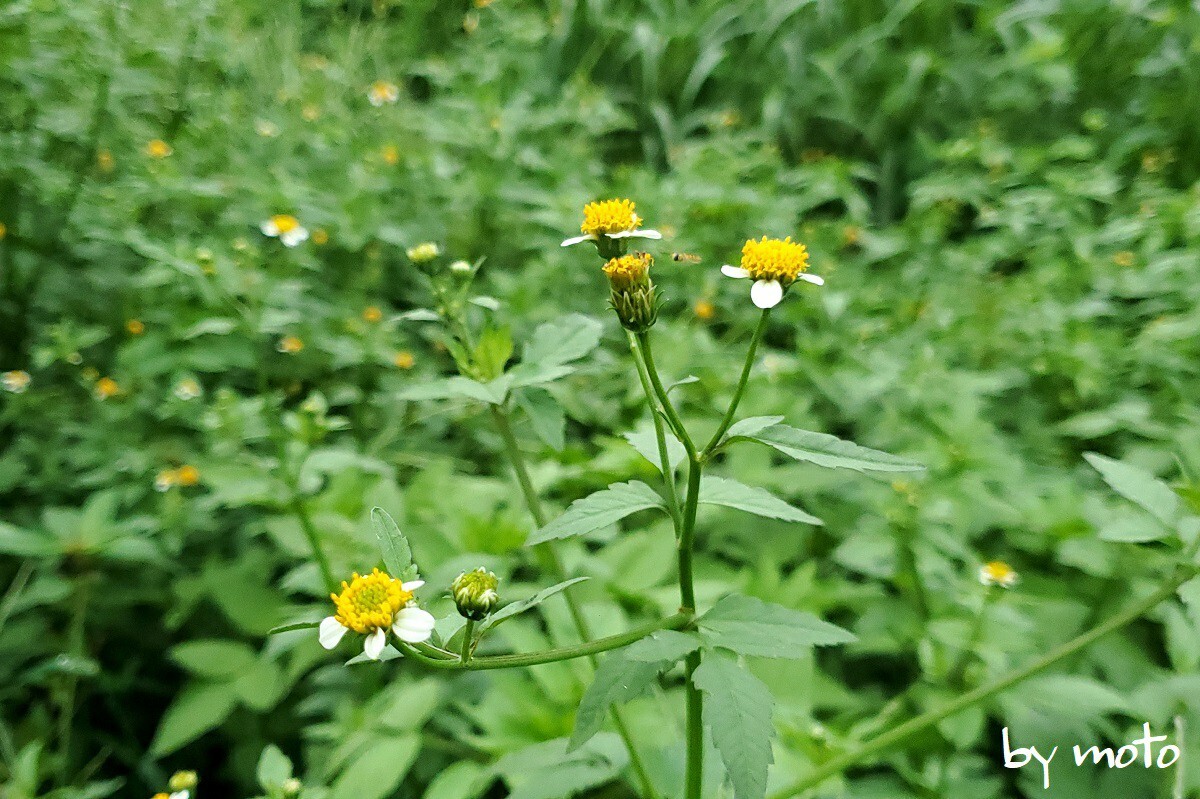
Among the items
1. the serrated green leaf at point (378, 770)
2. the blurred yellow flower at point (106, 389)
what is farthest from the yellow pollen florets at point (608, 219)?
the blurred yellow flower at point (106, 389)

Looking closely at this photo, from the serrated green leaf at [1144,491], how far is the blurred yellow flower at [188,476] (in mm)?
1439

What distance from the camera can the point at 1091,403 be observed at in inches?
63.6

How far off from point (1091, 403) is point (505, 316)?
134cm

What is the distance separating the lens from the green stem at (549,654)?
54 centimetres

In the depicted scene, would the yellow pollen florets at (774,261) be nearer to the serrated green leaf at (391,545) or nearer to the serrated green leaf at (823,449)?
the serrated green leaf at (823,449)

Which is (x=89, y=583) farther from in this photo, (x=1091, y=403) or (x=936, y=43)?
(x=936, y=43)

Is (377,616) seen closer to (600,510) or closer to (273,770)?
(600,510)

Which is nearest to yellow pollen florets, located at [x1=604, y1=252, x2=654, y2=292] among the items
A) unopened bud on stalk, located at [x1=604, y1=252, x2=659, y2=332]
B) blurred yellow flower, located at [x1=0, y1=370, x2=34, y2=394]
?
unopened bud on stalk, located at [x1=604, y1=252, x2=659, y2=332]

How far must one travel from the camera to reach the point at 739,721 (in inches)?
20.2

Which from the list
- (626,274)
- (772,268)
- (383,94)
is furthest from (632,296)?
(383,94)

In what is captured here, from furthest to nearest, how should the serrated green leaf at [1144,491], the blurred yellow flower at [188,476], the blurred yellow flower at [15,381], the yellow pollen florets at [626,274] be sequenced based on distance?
the blurred yellow flower at [15,381] → the blurred yellow flower at [188,476] → the serrated green leaf at [1144,491] → the yellow pollen florets at [626,274]

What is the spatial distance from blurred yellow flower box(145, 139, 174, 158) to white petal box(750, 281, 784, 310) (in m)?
1.80

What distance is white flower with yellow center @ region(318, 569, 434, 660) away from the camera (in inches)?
20.7

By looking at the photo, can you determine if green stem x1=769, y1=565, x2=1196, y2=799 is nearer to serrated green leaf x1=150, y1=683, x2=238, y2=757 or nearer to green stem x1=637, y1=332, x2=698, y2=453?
green stem x1=637, y1=332, x2=698, y2=453
